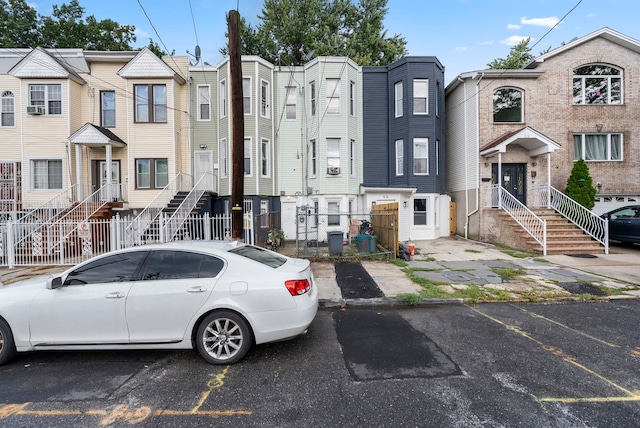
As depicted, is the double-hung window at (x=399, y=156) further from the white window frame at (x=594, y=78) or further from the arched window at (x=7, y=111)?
the arched window at (x=7, y=111)

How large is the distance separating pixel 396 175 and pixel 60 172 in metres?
17.6

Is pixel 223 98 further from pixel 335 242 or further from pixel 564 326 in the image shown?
pixel 564 326

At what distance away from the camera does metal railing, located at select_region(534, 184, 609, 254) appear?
1225 cm

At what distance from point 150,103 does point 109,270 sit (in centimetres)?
1464

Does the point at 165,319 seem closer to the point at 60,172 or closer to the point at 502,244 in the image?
the point at 502,244

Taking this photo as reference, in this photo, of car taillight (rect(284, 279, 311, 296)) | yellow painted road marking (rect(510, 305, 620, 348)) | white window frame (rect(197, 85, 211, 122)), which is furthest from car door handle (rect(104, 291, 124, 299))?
white window frame (rect(197, 85, 211, 122))

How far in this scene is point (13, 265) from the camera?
10.1 metres

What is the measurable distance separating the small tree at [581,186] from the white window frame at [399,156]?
772 centimetres

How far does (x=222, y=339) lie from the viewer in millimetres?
3936

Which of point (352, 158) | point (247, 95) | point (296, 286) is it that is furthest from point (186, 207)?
point (296, 286)

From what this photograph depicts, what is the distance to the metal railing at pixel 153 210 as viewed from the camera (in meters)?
10.7

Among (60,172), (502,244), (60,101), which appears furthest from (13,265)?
(502,244)

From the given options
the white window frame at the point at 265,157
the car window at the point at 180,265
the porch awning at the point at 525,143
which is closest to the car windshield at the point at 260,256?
the car window at the point at 180,265

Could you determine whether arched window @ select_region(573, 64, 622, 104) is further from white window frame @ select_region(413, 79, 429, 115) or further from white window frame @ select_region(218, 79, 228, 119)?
white window frame @ select_region(218, 79, 228, 119)
